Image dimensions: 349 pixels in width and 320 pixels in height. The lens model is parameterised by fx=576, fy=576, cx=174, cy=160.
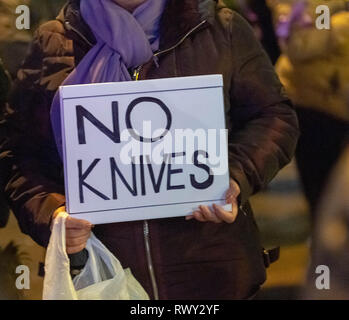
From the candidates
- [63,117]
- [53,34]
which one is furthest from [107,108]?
[53,34]

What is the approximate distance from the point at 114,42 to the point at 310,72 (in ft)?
1.86

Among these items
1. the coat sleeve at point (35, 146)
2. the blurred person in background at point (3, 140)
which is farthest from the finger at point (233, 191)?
the blurred person in background at point (3, 140)

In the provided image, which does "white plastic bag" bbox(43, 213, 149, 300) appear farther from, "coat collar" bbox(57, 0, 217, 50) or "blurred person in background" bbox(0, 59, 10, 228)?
"coat collar" bbox(57, 0, 217, 50)

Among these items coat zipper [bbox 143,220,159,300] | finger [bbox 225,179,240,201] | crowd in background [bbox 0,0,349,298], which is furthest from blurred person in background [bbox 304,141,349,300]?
coat zipper [bbox 143,220,159,300]

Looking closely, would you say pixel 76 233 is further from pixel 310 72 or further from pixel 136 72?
pixel 310 72

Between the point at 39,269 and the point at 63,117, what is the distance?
0.49 m

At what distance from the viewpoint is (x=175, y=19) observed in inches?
62.7

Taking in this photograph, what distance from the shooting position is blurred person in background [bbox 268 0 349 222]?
5.43 feet

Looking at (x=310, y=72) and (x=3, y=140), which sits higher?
(x=310, y=72)

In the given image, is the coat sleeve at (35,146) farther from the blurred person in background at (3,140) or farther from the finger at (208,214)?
the finger at (208,214)

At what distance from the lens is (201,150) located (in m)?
1.60

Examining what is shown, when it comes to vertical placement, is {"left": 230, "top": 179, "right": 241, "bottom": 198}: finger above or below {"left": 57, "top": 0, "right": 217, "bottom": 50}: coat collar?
below

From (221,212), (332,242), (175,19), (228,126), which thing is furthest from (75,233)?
(332,242)

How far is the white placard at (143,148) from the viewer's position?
A: 5.13ft
